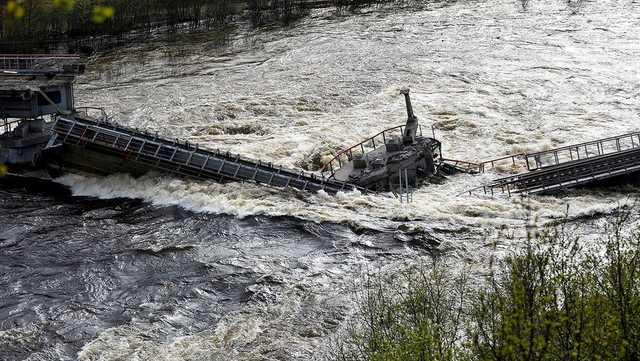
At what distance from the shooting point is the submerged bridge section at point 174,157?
36562 millimetres

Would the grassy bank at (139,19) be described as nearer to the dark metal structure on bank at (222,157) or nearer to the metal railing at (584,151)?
the dark metal structure on bank at (222,157)

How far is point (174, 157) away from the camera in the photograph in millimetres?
39094

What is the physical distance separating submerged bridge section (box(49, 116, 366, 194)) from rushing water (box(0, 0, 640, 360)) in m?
0.91

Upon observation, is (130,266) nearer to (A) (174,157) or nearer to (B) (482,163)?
(A) (174,157)

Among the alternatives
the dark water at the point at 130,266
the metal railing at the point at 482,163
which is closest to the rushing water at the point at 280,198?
the dark water at the point at 130,266

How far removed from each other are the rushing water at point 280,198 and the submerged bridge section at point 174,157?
2.99ft

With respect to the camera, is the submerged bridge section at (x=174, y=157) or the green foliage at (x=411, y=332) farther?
the submerged bridge section at (x=174, y=157)

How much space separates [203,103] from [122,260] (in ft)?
79.4

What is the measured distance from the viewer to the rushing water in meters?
24.4

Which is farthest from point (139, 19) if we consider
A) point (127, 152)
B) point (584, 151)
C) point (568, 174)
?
point (568, 174)

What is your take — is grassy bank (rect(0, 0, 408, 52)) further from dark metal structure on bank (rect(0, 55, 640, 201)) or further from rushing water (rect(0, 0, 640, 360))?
dark metal structure on bank (rect(0, 55, 640, 201))

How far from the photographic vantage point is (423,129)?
46938 millimetres

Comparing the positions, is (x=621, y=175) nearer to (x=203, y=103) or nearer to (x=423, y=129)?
(x=423, y=129)

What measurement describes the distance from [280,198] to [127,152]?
9771 mm
